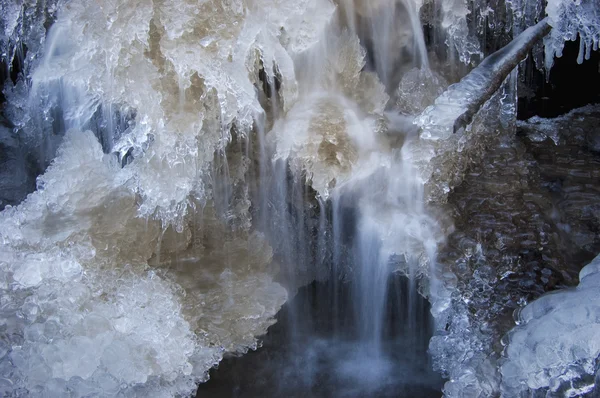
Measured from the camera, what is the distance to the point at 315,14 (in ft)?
11.5

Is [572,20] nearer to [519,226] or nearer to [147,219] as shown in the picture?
[519,226]

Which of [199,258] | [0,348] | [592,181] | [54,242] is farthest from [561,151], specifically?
[0,348]

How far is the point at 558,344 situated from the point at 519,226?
2.79 feet

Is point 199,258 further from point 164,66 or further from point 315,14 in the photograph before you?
point 315,14

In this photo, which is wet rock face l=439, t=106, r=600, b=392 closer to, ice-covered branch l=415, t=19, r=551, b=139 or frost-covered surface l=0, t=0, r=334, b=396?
ice-covered branch l=415, t=19, r=551, b=139

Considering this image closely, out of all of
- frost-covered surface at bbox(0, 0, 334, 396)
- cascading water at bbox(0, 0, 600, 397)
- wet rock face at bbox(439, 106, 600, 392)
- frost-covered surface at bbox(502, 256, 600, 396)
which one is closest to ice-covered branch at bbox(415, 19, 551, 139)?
cascading water at bbox(0, 0, 600, 397)

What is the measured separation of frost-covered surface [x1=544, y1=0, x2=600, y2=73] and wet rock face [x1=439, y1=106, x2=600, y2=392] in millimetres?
607

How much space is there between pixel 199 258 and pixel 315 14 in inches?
57.0

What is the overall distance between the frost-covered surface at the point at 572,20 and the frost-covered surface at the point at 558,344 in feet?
4.13

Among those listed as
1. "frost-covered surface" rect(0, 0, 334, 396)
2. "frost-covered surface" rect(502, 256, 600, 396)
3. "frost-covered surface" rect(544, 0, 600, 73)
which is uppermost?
"frost-covered surface" rect(544, 0, 600, 73)

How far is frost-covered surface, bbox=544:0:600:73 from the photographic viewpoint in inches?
137

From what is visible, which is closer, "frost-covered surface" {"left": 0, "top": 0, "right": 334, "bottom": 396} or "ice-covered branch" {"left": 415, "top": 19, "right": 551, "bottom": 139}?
"frost-covered surface" {"left": 0, "top": 0, "right": 334, "bottom": 396}

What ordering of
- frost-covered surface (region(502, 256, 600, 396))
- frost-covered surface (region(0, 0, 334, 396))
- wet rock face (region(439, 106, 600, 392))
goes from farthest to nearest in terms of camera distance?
wet rock face (region(439, 106, 600, 392)) < frost-covered surface (region(0, 0, 334, 396)) < frost-covered surface (region(502, 256, 600, 396))

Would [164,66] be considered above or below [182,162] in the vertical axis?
above
